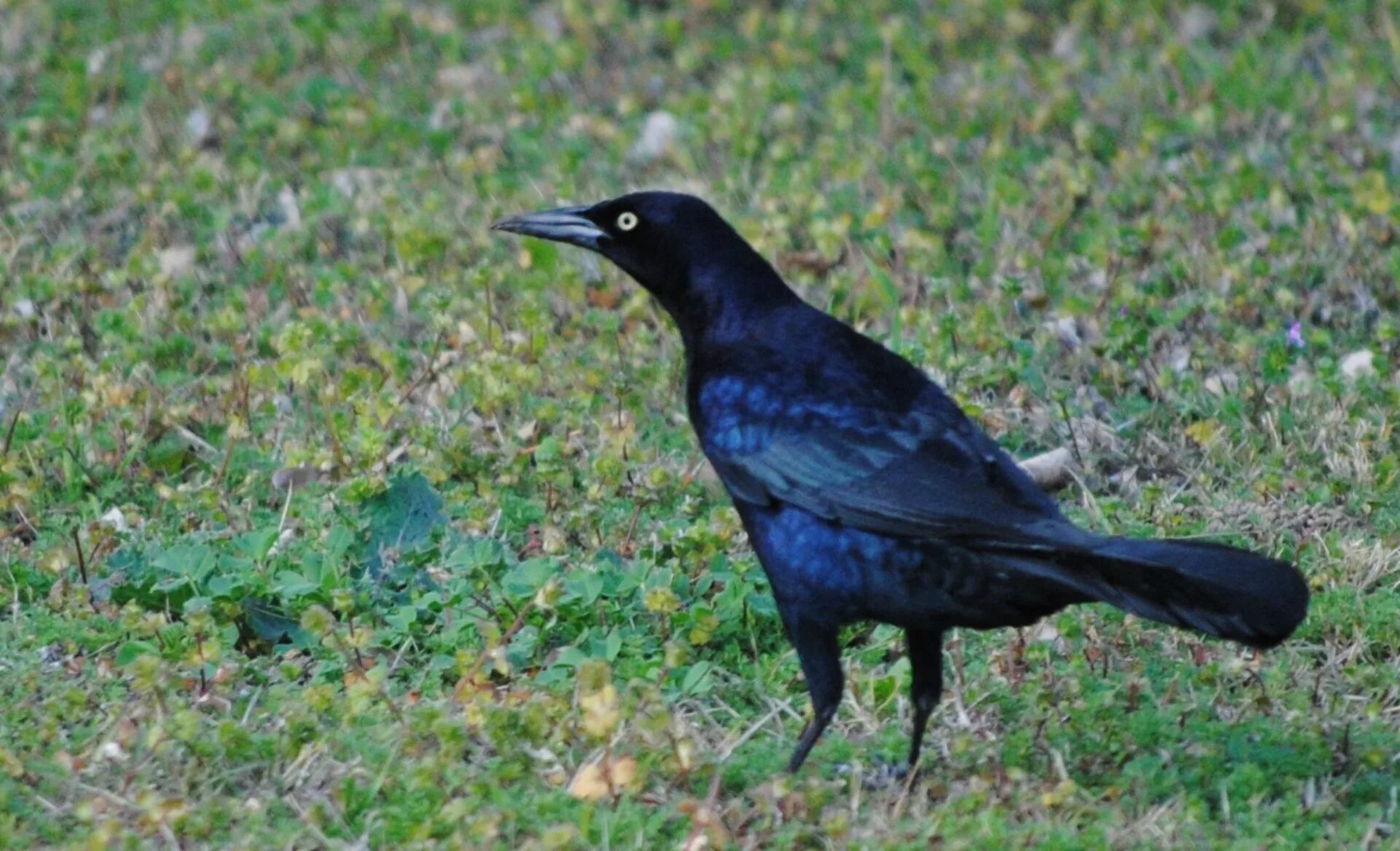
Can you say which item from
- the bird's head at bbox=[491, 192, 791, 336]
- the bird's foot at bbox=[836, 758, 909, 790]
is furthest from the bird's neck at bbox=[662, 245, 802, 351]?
the bird's foot at bbox=[836, 758, 909, 790]

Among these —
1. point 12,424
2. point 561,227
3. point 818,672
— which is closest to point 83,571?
point 12,424

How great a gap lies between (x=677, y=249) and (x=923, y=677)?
1.29 m

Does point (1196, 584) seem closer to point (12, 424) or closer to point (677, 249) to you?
point (677, 249)

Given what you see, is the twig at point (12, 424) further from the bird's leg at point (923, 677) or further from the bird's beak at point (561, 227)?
the bird's leg at point (923, 677)

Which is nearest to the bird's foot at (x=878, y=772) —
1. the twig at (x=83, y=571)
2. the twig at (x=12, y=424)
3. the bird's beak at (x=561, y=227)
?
the bird's beak at (x=561, y=227)

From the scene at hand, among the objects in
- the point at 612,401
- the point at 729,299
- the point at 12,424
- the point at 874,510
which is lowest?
the point at 612,401

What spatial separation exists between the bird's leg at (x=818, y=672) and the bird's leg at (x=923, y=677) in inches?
6.3

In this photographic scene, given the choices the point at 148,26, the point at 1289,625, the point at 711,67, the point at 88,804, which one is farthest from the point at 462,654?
the point at 148,26

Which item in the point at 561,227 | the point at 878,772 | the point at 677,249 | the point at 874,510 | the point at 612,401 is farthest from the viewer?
the point at 612,401

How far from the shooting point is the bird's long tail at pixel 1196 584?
3.93 meters

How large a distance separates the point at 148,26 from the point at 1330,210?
5.17 m

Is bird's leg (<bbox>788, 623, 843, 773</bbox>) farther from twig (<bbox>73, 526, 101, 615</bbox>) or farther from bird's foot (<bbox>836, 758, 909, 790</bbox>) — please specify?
twig (<bbox>73, 526, 101, 615</bbox>)

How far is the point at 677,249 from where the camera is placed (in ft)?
17.2

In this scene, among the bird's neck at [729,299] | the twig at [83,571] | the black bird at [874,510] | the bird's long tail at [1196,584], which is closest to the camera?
the bird's long tail at [1196,584]
